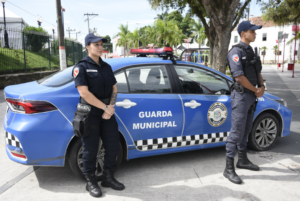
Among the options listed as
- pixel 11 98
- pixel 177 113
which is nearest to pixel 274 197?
pixel 177 113

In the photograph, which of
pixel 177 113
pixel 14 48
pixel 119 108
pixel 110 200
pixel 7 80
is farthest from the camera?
pixel 14 48

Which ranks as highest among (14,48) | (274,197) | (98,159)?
(14,48)

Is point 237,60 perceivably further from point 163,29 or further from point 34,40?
point 163,29

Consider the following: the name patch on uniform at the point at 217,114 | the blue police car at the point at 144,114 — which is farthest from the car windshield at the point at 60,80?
the name patch on uniform at the point at 217,114

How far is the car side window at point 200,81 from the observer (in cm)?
370

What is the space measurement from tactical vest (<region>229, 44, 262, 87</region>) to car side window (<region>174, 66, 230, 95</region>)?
2.14ft

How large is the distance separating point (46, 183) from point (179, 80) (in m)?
2.13

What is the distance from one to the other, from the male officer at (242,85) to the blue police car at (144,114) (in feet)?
1.56

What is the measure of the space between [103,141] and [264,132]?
2.60 m

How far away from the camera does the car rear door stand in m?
3.21

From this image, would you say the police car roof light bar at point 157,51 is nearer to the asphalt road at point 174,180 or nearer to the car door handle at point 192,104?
the car door handle at point 192,104

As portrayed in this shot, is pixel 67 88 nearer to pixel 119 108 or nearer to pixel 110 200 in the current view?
pixel 119 108

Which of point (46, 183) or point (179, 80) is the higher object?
point (179, 80)

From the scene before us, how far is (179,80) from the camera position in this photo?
3.63 metres
